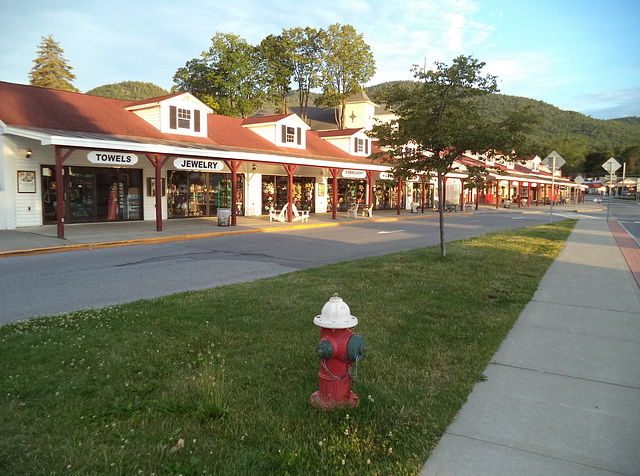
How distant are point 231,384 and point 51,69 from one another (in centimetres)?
7142

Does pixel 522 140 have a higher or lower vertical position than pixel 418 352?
higher

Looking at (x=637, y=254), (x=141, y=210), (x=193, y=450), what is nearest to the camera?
(x=193, y=450)

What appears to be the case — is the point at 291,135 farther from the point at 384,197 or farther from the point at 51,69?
the point at 51,69

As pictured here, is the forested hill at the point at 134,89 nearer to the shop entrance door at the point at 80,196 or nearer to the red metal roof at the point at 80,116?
the red metal roof at the point at 80,116

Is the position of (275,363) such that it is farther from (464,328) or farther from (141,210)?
(141,210)

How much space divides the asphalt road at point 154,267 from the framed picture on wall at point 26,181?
7.33m

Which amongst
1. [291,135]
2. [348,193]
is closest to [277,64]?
[348,193]

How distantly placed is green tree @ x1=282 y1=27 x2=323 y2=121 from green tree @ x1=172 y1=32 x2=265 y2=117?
4.61 metres

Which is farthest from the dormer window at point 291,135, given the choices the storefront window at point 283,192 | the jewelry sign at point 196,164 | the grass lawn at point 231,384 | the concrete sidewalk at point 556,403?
the concrete sidewalk at point 556,403

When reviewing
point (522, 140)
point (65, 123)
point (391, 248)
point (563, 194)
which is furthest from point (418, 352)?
point (563, 194)

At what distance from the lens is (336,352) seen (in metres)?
3.40

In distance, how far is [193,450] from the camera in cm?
303

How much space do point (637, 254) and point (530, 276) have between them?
Result: 6.39m

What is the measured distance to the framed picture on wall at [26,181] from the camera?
711 inches
